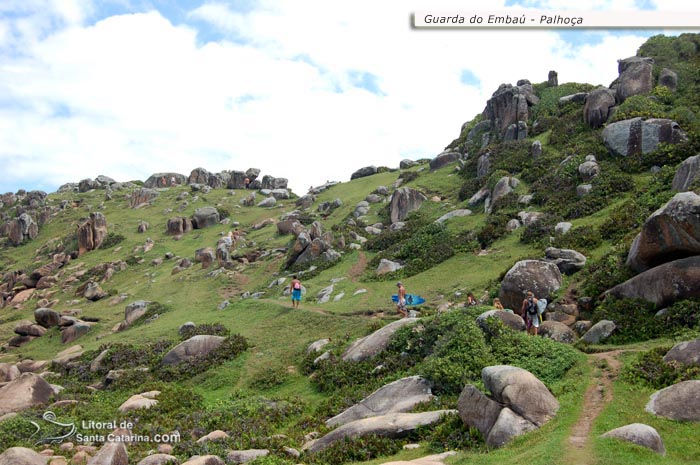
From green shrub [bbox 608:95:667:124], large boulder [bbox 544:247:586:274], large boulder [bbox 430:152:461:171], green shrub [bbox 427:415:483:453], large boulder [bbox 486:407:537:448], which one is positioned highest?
green shrub [bbox 608:95:667:124]

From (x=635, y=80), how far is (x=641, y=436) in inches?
1647

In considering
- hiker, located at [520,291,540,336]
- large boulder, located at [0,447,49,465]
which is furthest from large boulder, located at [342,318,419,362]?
large boulder, located at [0,447,49,465]

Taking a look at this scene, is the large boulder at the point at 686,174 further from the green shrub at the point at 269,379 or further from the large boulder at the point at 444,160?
the large boulder at the point at 444,160

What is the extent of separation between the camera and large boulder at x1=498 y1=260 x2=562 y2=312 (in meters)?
24.8

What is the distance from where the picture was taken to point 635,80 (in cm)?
4559

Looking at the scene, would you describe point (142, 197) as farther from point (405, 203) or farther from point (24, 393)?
point (24, 393)

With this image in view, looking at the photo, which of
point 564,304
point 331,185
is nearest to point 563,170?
point 564,304

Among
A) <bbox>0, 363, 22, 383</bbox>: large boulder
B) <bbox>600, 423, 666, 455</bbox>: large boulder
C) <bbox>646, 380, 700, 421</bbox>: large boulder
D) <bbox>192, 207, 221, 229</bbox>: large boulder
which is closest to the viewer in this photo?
<bbox>600, 423, 666, 455</bbox>: large boulder

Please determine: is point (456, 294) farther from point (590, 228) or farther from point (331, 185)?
point (331, 185)

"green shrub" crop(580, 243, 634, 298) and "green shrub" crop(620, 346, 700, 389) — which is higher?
"green shrub" crop(580, 243, 634, 298)

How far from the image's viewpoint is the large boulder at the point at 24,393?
2427cm

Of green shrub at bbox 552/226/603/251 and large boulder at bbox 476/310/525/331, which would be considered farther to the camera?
green shrub at bbox 552/226/603/251

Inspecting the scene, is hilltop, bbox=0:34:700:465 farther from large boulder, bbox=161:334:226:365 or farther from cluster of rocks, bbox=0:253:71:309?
cluster of rocks, bbox=0:253:71:309

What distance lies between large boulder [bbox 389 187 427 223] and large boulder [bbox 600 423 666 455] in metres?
40.2
